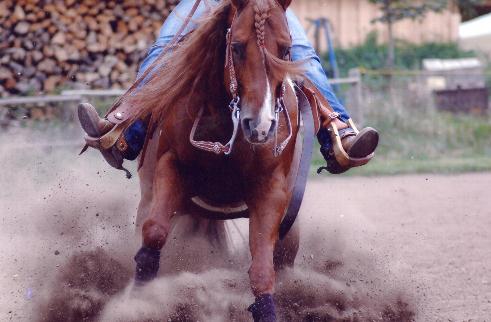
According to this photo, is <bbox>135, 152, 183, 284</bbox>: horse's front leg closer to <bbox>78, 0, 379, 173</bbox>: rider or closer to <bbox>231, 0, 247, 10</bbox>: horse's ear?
<bbox>78, 0, 379, 173</bbox>: rider

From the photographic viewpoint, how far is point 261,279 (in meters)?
3.55

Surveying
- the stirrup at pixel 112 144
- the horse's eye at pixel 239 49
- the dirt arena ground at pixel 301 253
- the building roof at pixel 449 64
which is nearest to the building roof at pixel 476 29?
the building roof at pixel 449 64

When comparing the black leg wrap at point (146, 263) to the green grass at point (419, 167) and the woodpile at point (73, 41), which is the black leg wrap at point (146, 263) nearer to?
the green grass at point (419, 167)

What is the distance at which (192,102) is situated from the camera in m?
3.77

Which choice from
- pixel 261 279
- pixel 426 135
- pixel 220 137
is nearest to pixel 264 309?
pixel 261 279

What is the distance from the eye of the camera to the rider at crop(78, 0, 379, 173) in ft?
13.8

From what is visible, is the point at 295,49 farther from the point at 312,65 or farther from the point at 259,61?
the point at 259,61

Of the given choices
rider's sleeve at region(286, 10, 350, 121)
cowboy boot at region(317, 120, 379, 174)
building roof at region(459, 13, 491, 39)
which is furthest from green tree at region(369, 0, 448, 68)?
cowboy boot at region(317, 120, 379, 174)

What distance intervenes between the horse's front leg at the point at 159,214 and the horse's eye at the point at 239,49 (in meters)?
0.77

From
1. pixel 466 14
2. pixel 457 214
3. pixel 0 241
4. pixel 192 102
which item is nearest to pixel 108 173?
pixel 0 241

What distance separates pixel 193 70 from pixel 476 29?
45.7 ft

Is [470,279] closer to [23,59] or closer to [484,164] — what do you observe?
[484,164]

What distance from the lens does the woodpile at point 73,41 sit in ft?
31.8

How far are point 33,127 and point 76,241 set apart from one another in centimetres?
421
